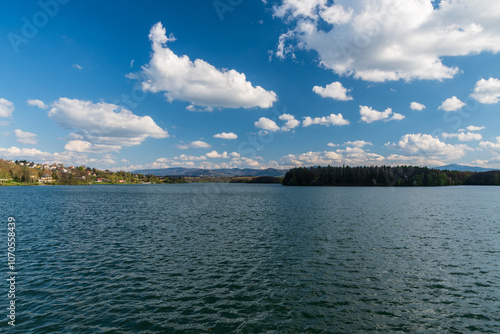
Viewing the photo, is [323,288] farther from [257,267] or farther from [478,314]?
[478,314]

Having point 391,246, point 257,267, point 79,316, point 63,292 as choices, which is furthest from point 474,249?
point 63,292

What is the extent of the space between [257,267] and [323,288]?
8.45 m

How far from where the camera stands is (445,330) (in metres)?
17.5

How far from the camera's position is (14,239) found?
41938 mm

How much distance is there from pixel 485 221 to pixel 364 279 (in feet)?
194

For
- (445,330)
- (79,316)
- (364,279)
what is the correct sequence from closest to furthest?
(445,330)
(79,316)
(364,279)

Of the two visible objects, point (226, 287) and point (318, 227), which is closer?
point (226, 287)

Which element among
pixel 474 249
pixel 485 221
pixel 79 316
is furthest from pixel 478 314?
pixel 485 221

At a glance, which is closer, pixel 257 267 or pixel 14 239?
pixel 257 267

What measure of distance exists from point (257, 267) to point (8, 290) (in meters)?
24.5

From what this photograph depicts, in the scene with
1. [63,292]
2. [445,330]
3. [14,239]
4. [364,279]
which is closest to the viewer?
[445,330]

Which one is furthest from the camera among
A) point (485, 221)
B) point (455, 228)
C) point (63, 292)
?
point (485, 221)

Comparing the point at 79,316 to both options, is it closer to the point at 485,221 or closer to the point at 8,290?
the point at 8,290

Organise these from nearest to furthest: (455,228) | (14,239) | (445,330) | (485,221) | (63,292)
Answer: (445,330)
(63,292)
(14,239)
(455,228)
(485,221)
